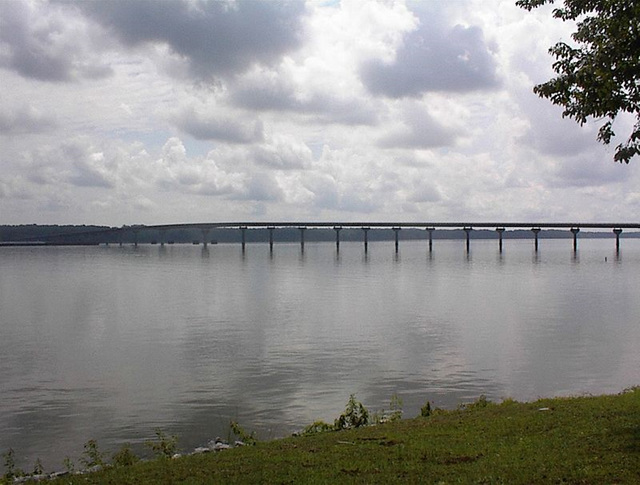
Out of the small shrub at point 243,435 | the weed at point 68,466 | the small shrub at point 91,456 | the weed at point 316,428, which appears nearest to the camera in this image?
A: the weed at point 68,466

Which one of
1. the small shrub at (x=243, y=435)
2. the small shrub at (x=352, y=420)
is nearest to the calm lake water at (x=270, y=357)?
the small shrub at (x=243, y=435)

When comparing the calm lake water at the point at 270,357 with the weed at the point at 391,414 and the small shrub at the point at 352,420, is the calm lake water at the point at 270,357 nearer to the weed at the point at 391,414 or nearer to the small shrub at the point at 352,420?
the weed at the point at 391,414

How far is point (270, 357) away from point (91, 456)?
20.1 meters

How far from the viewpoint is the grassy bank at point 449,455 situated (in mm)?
14938

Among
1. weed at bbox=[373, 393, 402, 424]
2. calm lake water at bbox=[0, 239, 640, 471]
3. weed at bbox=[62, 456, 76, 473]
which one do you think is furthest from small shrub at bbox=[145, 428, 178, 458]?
weed at bbox=[373, 393, 402, 424]

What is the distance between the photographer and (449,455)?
16.9m

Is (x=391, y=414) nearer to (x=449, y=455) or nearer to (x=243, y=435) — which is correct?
(x=243, y=435)

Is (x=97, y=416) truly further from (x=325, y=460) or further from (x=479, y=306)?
(x=479, y=306)

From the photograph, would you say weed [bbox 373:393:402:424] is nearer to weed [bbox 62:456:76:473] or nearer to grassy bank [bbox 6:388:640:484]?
grassy bank [bbox 6:388:640:484]

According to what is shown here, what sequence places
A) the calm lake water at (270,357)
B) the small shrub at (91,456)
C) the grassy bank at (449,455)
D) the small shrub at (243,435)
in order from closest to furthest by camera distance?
the grassy bank at (449,455) < the small shrub at (91,456) < the small shrub at (243,435) < the calm lake water at (270,357)

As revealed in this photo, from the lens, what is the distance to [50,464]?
22.2 m

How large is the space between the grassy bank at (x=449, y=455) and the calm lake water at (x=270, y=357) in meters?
5.59

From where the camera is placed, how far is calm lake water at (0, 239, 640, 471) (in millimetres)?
27844

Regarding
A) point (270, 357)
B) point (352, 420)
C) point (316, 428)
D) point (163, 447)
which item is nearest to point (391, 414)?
point (352, 420)
